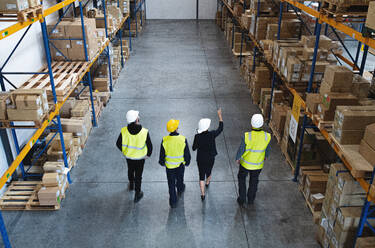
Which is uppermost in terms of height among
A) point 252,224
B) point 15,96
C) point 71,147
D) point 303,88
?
point 15,96

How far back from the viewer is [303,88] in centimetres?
779

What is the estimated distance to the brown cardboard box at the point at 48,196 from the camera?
6.49 metres

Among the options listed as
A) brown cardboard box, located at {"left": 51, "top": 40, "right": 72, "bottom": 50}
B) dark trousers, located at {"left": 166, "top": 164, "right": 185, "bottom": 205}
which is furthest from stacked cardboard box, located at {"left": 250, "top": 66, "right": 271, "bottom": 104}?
brown cardboard box, located at {"left": 51, "top": 40, "right": 72, "bottom": 50}

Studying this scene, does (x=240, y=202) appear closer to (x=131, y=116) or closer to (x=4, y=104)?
(x=131, y=116)

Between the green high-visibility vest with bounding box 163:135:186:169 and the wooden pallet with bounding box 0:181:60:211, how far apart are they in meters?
2.54

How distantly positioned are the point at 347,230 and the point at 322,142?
→ 2.61 metres

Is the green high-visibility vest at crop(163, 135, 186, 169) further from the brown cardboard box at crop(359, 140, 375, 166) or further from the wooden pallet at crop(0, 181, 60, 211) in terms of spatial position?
the brown cardboard box at crop(359, 140, 375, 166)

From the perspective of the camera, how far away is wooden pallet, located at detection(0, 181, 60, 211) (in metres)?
6.64

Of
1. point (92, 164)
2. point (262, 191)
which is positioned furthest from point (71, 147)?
point (262, 191)

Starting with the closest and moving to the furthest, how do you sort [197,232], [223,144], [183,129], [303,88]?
[197,232] < [303,88] < [223,144] < [183,129]

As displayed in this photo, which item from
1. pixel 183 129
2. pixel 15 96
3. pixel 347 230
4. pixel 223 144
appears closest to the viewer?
pixel 347 230

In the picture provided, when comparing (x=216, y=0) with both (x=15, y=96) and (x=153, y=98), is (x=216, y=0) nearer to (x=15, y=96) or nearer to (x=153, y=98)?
(x=153, y=98)

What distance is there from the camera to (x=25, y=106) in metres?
5.73

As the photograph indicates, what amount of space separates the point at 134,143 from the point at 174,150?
81 cm
